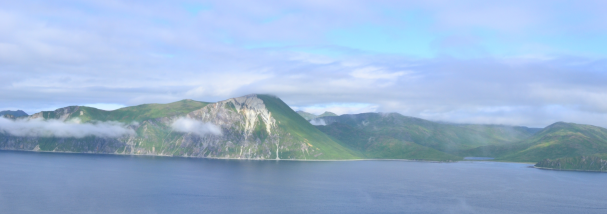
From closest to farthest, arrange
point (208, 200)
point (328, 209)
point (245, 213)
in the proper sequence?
point (245, 213) → point (328, 209) → point (208, 200)

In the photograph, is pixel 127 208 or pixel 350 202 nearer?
pixel 127 208

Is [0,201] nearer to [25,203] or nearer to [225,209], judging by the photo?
[25,203]

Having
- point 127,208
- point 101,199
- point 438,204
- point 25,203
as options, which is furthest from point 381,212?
point 25,203

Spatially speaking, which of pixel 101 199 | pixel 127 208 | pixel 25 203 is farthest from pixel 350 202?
pixel 25 203

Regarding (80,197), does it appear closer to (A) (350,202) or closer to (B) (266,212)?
(B) (266,212)

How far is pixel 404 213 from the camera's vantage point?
577 ft

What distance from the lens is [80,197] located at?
633 feet

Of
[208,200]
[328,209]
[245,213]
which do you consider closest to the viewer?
[245,213]

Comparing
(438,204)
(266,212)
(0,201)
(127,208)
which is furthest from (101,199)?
(438,204)

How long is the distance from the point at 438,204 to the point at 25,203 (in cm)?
18368

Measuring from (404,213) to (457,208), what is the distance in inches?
1273

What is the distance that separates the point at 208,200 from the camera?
19525cm

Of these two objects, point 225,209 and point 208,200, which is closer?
point 225,209

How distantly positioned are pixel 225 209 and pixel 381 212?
66409mm
